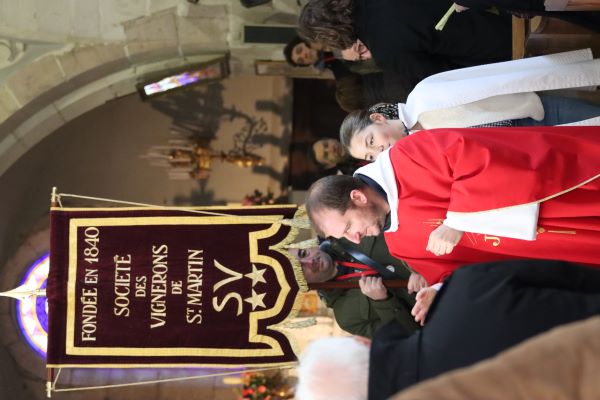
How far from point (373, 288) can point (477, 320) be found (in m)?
1.93

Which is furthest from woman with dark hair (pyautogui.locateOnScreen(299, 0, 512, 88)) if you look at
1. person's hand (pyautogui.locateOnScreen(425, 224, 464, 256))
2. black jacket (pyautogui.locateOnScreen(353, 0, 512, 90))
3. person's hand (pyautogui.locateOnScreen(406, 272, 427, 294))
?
person's hand (pyautogui.locateOnScreen(425, 224, 464, 256))

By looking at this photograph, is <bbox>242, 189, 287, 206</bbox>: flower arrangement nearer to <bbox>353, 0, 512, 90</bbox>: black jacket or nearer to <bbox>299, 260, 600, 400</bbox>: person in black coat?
<bbox>353, 0, 512, 90</bbox>: black jacket

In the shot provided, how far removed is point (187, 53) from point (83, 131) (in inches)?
106

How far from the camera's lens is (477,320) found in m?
1.81

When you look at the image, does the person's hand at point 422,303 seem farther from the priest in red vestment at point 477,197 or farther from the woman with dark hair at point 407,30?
the woman with dark hair at point 407,30

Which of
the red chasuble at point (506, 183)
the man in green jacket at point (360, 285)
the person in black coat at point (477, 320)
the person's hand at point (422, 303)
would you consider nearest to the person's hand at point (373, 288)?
the man in green jacket at point (360, 285)

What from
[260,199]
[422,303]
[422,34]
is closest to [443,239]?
→ [422,303]

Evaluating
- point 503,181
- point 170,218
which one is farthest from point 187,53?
point 503,181

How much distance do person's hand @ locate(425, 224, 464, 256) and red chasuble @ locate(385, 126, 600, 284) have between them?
11 cm

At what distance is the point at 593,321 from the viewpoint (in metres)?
1.32

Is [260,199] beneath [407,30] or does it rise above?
beneath

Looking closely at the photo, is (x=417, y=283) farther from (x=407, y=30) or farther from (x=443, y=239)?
(x=407, y=30)

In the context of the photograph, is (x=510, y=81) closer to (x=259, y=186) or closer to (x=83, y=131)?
(x=259, y=186)

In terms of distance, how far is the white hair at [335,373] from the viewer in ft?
6.36
